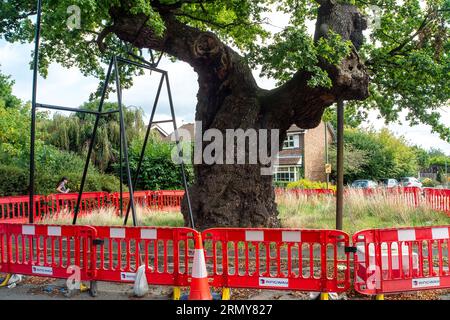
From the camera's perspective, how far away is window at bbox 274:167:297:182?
44.3 meters

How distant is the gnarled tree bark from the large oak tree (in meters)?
0.02

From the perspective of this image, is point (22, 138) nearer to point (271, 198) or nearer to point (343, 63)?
point (271, 198)

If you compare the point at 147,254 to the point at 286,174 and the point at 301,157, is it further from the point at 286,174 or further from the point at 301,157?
the point at 286,174

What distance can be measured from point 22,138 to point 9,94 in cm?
1511

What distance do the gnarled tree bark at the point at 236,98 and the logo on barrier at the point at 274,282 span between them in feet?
14.4

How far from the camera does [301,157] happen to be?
4391cm

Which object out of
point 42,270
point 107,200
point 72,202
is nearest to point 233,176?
point 42,270

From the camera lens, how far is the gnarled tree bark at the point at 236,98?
977cm

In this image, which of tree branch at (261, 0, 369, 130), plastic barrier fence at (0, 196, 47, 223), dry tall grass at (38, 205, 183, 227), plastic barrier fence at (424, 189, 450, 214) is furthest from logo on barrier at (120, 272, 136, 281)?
plastic barrier fence at (424, 189, 450, 214)

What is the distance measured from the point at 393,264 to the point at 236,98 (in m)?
6.03

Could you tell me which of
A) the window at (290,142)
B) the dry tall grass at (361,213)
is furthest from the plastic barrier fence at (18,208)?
the window at (290,142)

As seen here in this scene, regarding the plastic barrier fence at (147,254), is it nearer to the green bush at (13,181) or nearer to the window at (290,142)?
the green bush at (13,181)
